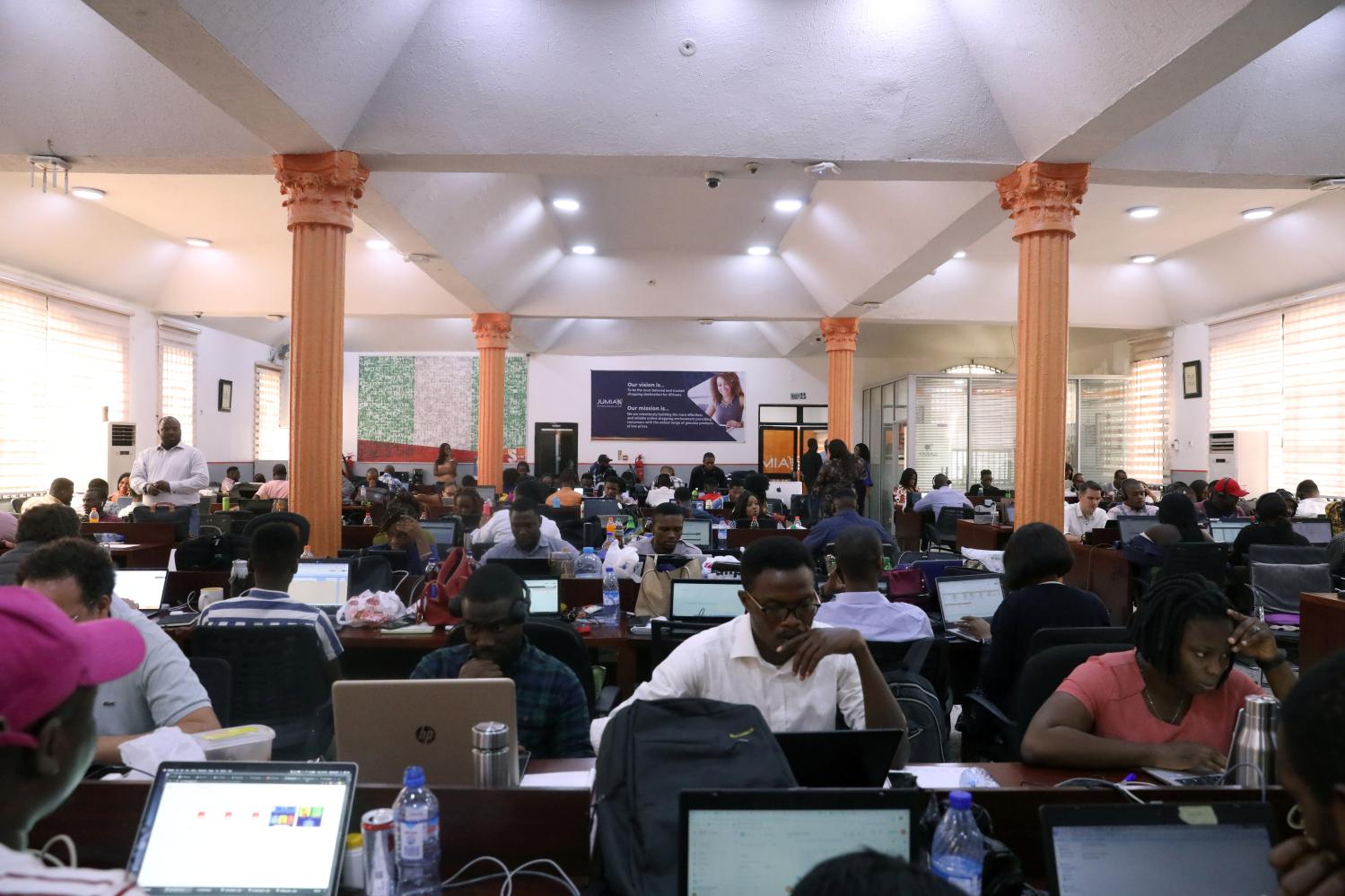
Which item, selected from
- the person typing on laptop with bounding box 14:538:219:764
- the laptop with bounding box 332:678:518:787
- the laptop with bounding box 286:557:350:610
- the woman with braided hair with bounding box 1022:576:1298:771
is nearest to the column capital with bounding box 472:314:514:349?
the laptop with bounding box 286:557:350:610

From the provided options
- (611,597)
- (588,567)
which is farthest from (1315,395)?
(611,597)

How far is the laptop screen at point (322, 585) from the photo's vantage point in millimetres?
5066

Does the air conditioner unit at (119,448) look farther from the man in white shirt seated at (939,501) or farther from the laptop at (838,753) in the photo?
the laptop at (838,753)

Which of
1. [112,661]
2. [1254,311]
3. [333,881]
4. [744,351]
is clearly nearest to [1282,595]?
[333,881]

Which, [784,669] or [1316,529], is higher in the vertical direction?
[784,669]

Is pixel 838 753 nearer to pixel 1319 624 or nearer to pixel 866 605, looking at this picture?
pixel 866 605

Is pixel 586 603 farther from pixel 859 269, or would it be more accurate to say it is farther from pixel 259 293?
pixel 259 293

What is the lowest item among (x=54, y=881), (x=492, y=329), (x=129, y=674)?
(x=129, y=674)

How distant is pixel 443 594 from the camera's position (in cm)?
477

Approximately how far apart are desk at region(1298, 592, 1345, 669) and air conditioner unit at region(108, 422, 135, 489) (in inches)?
535

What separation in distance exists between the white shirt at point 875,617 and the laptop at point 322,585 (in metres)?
3.00

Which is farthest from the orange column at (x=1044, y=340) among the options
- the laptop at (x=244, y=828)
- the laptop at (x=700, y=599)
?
the laptop at (x=244, y=828)

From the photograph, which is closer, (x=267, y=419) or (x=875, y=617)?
(x=875, y=617)

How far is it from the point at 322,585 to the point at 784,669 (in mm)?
3648
